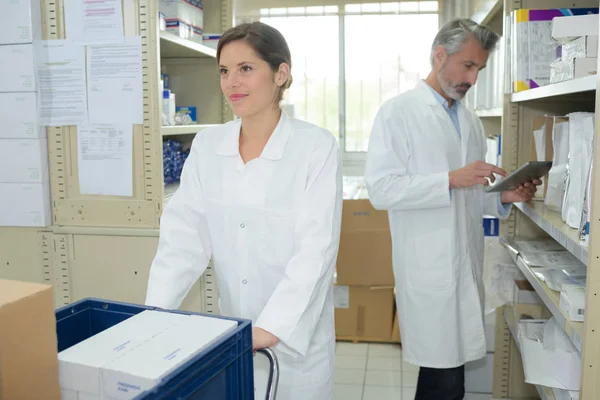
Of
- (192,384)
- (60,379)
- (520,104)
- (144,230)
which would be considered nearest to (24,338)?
(60,379)

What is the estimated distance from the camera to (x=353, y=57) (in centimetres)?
468

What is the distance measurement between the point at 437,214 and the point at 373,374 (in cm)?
130

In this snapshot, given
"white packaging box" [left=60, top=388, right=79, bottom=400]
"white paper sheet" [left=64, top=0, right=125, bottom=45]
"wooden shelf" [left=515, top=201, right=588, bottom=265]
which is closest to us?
"white packaging box" [left=60, top=388, right=79, bottom=400]

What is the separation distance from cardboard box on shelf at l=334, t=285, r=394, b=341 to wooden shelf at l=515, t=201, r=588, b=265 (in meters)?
1.51

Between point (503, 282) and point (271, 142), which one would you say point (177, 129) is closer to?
point (271, 142)

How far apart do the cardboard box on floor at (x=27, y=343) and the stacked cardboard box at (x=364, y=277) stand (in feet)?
8.65

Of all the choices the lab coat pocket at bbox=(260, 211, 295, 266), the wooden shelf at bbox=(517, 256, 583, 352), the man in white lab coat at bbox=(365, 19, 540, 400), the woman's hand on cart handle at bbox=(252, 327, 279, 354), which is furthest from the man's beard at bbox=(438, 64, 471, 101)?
the woman's hand on cart handle at bbox=(252, 327, 279, 354)

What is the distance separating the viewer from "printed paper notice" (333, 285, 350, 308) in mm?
3566

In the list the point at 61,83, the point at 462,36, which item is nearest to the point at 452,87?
the point at 462,36

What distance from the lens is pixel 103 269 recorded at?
2.29m

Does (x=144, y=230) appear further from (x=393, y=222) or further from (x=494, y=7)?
(x=494, y=7)

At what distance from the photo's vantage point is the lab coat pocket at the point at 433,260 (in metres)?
2.18

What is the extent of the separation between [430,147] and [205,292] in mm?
1077

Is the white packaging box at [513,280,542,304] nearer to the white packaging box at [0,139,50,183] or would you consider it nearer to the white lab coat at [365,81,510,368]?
the white lab coat at [365,81,510,368]
